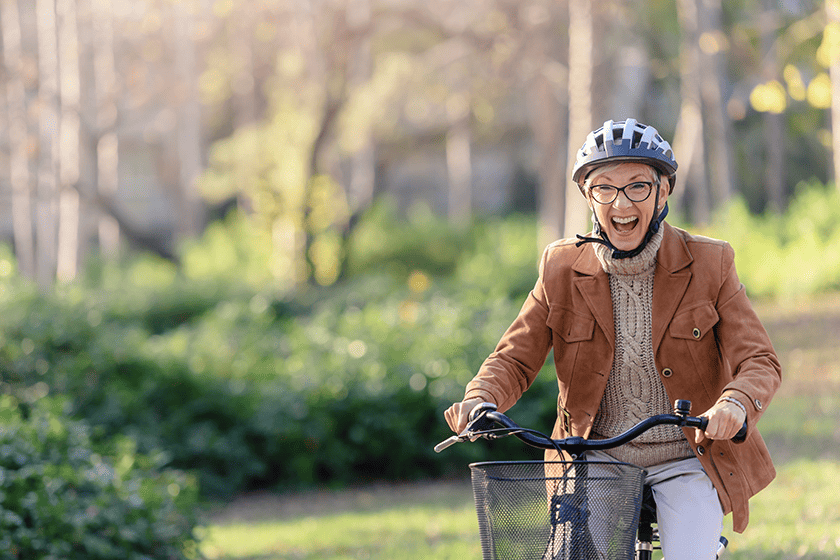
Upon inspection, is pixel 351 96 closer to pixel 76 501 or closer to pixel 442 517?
pixel 442 517

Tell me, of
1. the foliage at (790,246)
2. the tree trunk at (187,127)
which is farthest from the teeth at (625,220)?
the tree trunk at (187,127)

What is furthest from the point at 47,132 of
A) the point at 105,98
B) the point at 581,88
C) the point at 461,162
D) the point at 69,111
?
the point at 581,88

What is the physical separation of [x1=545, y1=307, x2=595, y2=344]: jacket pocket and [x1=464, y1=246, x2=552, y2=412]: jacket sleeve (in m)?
0.05

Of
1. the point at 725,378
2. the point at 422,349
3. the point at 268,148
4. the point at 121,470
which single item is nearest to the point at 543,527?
the point at 725,378

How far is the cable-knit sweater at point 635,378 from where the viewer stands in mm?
3178

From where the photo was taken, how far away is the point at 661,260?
317 cm

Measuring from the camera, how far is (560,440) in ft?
9.39

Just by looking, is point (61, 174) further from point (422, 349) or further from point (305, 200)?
point (422, 349)

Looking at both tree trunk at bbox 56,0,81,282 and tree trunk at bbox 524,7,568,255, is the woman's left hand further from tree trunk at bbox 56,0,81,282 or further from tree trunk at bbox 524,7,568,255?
tree trunk at bbox 56,0,81,282

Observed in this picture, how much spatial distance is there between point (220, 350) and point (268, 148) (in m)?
9.50

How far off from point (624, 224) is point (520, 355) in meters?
0.56

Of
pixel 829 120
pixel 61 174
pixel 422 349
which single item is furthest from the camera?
pixel 829 120

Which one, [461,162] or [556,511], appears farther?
[461,162]

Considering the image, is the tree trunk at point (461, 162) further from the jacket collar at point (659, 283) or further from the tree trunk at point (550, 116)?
the jacket collar at point (659, 283)
